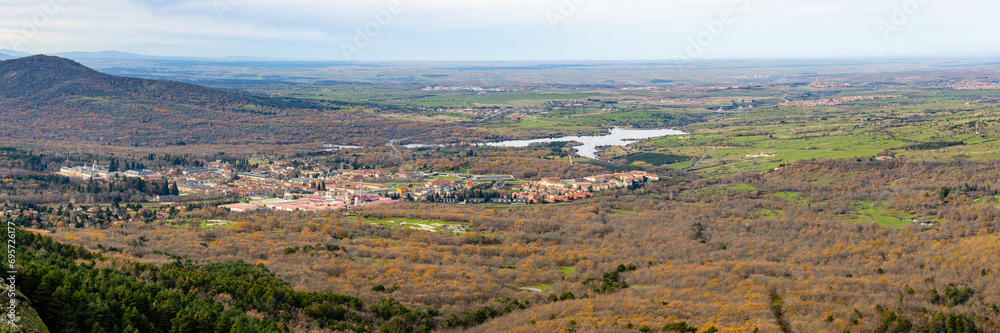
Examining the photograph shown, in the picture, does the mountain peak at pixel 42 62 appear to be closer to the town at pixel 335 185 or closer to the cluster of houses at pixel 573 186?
the town at pixel 335 185

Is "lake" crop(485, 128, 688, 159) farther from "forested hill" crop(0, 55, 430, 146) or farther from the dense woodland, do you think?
the dense woodland

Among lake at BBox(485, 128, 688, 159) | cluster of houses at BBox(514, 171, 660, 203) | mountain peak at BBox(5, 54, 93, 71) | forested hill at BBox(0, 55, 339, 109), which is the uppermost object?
mountain peak at BBox(5, 54, 93, 71)

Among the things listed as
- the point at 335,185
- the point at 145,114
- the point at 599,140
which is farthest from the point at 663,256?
the point at 145,114

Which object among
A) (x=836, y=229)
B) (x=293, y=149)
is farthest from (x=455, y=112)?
(x=836, y=229)

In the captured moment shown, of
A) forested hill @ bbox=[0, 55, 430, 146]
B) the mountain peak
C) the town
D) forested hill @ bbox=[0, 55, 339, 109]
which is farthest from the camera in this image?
the mountain peak

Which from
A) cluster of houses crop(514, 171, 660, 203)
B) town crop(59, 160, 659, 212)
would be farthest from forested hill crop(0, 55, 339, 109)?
cluster of houses crop(514, 171, 660, 203)

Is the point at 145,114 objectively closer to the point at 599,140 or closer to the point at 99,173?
the point at 99,173
